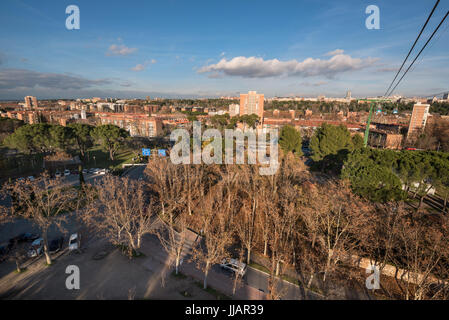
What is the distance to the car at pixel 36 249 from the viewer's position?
1388 centimetres

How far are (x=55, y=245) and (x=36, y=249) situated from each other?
0.98 meters

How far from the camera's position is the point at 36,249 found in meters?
14.1

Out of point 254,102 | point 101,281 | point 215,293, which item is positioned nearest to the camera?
point 215,293

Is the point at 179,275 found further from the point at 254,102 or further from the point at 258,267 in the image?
the point at 254,102

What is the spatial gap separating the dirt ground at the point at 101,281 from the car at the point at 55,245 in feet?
2.59

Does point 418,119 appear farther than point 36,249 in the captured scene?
Yes

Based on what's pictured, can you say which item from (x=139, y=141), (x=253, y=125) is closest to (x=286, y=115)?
A: (x=253, y=125)

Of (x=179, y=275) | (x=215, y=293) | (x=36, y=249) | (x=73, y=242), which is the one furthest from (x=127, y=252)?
(x=215, y=293)

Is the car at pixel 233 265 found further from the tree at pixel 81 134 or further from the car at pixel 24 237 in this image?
the tree at pixel 81 134

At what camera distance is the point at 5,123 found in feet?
147

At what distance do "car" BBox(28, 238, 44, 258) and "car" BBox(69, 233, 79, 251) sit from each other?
1.68 m

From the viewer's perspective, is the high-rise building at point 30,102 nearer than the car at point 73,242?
No

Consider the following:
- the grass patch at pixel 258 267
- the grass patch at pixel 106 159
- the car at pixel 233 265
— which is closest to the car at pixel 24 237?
the car at pixel 233 265
